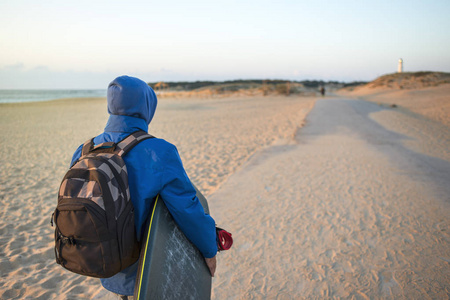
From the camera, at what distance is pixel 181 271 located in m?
1.66

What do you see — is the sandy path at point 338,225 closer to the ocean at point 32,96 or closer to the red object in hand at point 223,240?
the red object in hand at point 223,240

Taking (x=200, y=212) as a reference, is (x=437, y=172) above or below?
below

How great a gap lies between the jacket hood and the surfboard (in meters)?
0.51

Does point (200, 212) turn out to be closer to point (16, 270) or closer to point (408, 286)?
point (408, 286)

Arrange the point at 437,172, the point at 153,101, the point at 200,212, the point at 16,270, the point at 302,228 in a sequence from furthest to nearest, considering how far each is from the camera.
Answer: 1. the point at 437,172
2. the point at 302,228
3. the point at 16,270
4. the point at 153,101
5. the point at 200,212

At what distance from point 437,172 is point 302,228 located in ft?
13.8

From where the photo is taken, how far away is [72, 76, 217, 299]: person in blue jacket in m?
1.43

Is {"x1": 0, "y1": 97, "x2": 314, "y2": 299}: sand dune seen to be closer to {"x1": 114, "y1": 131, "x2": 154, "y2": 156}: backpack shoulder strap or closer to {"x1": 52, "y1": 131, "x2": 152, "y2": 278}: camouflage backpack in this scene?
{"x1": 52, "y1": 131, "x2": 152, "y2": 278}: camouflage backpack

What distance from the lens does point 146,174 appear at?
1.43 meters

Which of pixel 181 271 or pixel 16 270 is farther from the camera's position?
pixel 16 270

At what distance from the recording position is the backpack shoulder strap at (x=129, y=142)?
142 cm

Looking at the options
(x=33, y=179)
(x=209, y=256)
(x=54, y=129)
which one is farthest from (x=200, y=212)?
(x=54, y=129)

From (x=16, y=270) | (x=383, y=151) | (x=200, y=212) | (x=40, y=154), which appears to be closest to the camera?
(x=200, y=212)

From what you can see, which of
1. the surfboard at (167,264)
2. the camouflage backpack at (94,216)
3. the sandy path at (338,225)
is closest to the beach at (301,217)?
the sandy path at (338,225)
